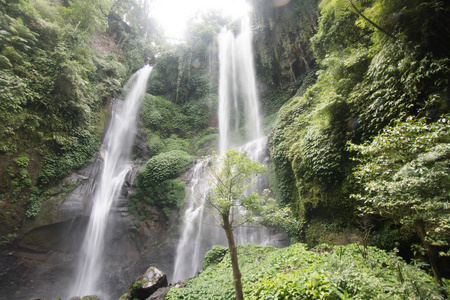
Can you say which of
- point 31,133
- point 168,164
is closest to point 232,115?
point 168,164

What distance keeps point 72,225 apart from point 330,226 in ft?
44.9

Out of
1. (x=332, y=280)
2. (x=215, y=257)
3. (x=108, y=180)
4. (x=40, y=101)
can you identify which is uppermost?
(x=40, y=101)

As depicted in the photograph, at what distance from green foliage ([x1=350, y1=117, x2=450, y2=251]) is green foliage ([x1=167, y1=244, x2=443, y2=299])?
709 millimetres

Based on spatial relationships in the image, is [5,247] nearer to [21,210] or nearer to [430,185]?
[21,210]

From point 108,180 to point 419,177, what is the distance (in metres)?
16.1

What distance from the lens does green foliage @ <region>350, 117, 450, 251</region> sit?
7.95ft

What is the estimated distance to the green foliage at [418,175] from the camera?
2.42 m

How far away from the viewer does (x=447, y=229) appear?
2721 millimetres

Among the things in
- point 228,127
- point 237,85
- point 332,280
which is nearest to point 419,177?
point 332,280

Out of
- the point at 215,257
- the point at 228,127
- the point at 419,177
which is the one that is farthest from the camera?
the point at 228,127

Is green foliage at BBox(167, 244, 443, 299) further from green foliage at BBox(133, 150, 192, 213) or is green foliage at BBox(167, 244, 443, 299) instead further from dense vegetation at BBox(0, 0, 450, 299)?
green foliage at BBox(133, 150, 192, 213)

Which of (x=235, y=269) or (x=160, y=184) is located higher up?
(x=160, y=184)

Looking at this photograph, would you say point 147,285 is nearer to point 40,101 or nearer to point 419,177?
point 419,177

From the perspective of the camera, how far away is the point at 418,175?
8.51 ft
